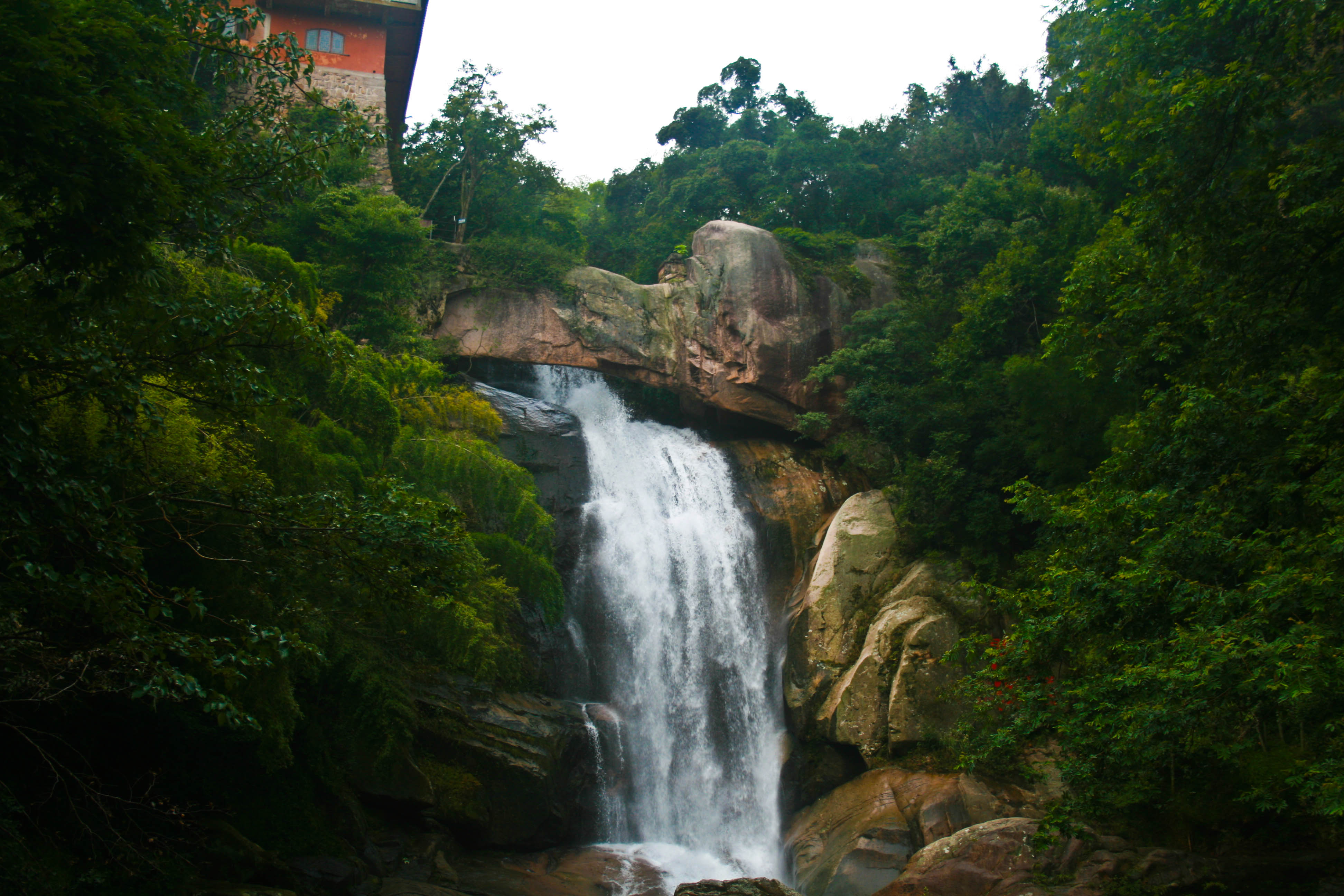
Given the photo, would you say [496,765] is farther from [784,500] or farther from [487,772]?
[784,500]

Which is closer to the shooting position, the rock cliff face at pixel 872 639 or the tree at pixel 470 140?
the rock cliff face at pixel 872 639

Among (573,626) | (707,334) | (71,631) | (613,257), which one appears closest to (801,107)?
(613,257)

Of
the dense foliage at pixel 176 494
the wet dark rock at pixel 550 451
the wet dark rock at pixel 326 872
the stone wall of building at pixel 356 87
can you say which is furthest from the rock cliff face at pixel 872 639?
the stone wall of building at pixel 356 87

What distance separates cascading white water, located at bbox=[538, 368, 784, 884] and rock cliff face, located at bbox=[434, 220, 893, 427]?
96.3 inches

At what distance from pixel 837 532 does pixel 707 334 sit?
26.3 feet

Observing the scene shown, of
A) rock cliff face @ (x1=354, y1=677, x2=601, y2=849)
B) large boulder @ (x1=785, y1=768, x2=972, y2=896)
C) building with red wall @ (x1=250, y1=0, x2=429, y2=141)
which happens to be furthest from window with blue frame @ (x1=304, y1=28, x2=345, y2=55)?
large boulder @ (x1=785, y1=768, x2=972, y2=896)

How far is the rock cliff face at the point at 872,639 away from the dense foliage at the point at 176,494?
24.1ft

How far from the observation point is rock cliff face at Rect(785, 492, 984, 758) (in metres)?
17.1

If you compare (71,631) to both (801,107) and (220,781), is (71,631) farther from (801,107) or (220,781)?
(801,107)

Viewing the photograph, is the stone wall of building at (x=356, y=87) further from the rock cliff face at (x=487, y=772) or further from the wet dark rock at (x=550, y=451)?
the rock cliff face at (x=487, y=772)

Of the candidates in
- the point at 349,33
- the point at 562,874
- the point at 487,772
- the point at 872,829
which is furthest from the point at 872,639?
the point at 349,33

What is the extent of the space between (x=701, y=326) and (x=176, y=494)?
1953 centimetres

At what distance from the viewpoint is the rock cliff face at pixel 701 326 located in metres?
25.2

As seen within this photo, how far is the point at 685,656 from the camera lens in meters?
19.6
